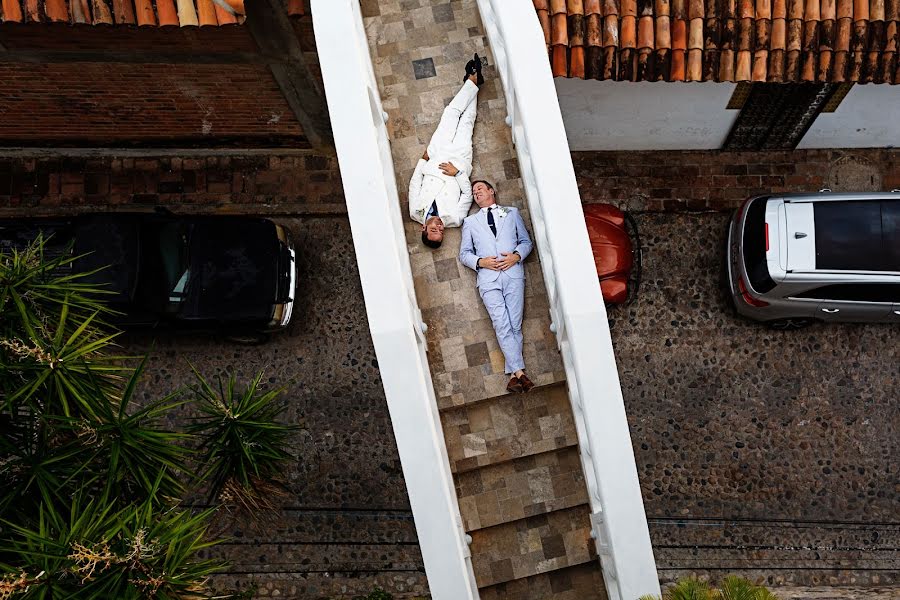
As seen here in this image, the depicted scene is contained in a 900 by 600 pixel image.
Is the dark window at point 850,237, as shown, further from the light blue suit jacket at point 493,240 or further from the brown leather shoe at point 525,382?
the brown leather shoe at point 525,382

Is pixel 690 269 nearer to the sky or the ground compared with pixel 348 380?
nearer to the sky

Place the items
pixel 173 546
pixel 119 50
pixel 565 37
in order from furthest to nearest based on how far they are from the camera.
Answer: pixel 119 50, pixel 565 37, pixel 173 546

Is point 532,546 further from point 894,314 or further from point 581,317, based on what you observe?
point 894,314

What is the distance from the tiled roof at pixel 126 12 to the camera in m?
6.45

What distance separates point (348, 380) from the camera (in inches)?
370

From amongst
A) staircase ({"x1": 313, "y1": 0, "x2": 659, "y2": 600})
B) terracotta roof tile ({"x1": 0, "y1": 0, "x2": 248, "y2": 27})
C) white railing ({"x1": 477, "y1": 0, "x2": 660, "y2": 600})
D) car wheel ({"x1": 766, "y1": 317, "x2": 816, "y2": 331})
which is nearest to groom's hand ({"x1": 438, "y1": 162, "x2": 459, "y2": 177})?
staircase ({"x1": 313, "y1": 0, "x2": 659, "y2": 600})

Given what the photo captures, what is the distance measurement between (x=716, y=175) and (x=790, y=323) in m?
2.24

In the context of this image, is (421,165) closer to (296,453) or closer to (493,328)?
(493,328)

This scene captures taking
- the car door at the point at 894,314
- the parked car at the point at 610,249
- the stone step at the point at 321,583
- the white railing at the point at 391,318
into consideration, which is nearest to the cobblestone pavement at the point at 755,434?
the car door at the point at 894,314

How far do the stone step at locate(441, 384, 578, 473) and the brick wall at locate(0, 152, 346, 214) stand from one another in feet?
15.2

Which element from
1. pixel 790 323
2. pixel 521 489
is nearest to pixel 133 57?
pixel 521 489

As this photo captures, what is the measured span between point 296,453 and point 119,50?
16.9 feet

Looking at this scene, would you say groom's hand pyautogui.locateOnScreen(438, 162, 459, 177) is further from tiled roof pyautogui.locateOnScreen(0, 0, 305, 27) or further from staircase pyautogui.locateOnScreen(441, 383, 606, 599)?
tiled roof pyautogui.locateOnScreen(0, 0, 305, 27)

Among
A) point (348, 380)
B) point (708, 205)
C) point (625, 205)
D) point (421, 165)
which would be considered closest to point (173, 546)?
point (421, 165)
